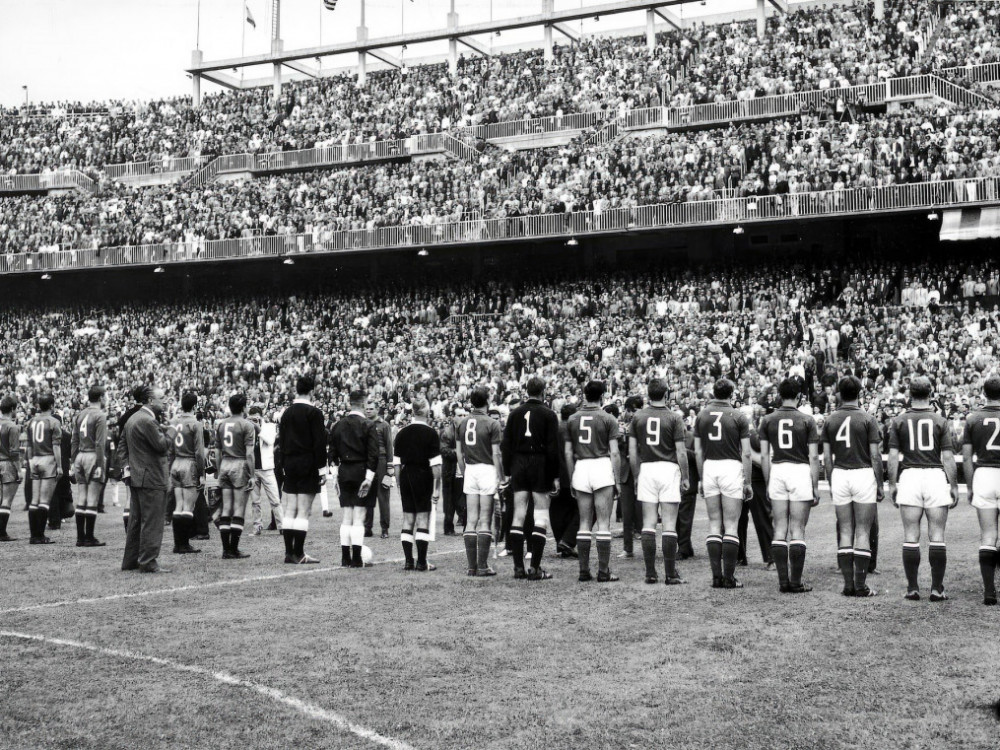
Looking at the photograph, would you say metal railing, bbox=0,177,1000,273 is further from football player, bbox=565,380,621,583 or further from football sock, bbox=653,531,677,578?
football sock, bbox=653,531,677,578

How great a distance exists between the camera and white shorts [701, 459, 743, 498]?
10516 millimetres

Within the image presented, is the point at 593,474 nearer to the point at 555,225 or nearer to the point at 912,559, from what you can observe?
the point at 912,559

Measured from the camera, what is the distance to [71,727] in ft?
20.2

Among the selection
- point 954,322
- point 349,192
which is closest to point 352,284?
point 349,192

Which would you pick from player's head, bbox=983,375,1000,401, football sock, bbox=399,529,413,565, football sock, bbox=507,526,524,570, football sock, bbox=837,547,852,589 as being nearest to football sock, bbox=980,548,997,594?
football sock, bbox=837,547,852,589

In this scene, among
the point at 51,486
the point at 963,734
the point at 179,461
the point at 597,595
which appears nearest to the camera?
the point at 963,734

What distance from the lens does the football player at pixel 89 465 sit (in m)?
14.7

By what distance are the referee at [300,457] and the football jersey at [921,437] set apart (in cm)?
605

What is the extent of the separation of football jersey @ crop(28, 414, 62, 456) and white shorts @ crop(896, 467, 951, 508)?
1102cm

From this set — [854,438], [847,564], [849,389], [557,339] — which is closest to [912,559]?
[847,564]

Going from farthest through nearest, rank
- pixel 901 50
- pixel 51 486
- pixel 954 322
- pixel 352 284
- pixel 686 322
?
pixel 352 284 < pixel 901 50 < pixel 686 322 < pixel 954 322 < pixel 51 486

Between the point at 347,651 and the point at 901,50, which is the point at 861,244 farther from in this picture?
the point at 347,651

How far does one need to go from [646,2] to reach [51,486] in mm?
33647

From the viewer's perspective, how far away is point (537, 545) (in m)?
11.1
